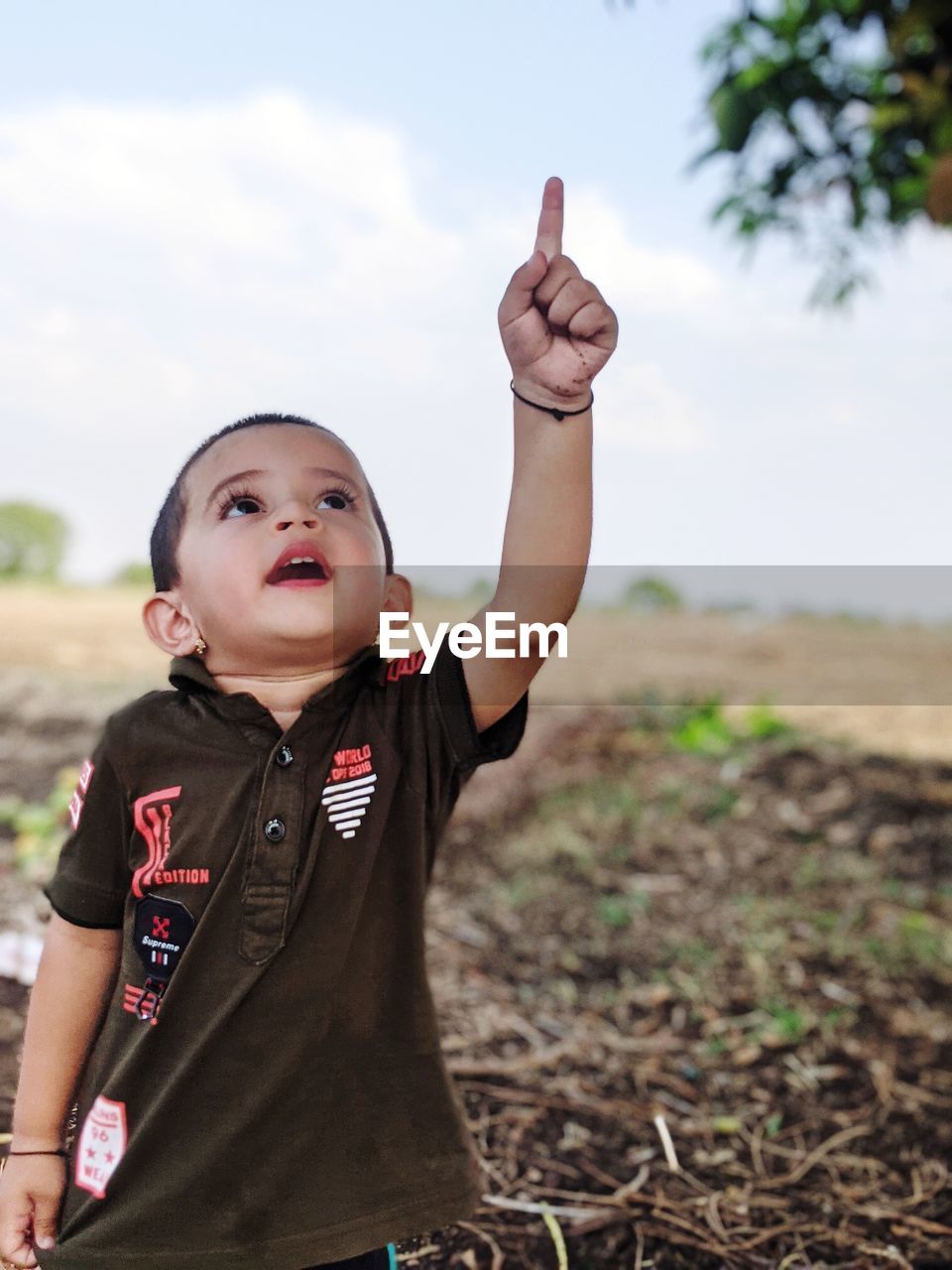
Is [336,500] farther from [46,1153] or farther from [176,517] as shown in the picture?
[46,1153]

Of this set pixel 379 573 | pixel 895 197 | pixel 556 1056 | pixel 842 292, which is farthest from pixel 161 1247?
pixel 842 292

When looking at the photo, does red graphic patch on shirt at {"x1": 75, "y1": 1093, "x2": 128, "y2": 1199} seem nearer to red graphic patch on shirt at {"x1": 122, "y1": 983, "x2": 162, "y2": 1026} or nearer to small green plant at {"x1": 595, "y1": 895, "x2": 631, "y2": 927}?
red graphic patch on shirt at {"x1": 122, "y1": 983, "x2": 162, "y2": 1026}

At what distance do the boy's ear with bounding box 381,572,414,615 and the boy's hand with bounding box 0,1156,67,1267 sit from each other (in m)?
0.67

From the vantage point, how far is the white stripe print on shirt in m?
1.30

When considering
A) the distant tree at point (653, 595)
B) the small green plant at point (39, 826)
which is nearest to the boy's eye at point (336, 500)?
the small green plant at point (39, 826)

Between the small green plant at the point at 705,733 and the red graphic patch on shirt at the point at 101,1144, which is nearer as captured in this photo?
the red graphic patch on shirt at the point at 101,1144

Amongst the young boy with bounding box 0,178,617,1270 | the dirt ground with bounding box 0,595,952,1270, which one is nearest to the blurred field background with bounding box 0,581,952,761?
the dirt ground with bounding box 0,595,952,1270

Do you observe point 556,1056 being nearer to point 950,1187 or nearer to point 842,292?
point 950,1187

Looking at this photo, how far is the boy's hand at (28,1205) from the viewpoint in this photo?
1.34m

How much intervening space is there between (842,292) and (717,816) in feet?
5.53

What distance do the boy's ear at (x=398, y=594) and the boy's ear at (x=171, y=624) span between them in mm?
201

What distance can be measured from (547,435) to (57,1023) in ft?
2.55

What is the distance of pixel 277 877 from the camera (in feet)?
4.14

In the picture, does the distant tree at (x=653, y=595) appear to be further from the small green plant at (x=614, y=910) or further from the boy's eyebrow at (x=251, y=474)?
the boy's eyebrow at (x=251, y=474)
